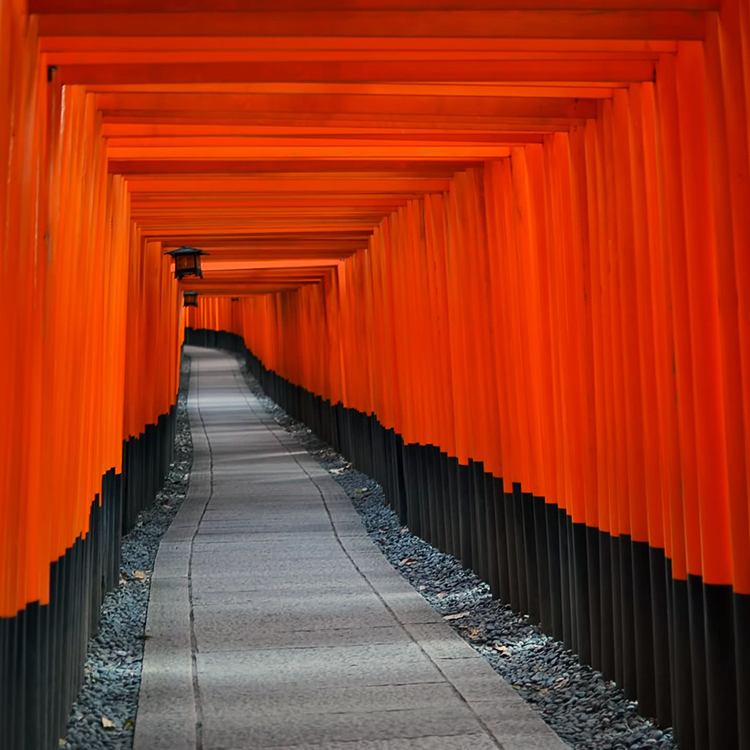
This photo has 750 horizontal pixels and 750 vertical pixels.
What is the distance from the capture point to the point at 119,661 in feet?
23.0

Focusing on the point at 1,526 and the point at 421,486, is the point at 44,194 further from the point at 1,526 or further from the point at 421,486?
the point at 421,486

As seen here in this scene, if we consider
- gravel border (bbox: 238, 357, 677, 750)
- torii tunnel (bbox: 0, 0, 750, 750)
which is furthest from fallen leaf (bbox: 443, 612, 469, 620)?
torii tunnel (bbox: 0, 0, 750, 750)

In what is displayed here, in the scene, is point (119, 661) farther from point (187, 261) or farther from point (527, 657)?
point (187, 261)

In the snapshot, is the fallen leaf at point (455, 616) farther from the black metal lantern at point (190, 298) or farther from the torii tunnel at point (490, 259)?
the black metal lantern at point (190, 298)

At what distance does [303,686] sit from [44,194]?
9.67 ft

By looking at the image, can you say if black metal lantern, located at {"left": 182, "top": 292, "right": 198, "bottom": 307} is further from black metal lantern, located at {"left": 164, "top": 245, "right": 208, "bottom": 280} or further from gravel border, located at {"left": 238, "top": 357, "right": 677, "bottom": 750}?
gravel border, located at {"left": 238, "top": 357, "right": 677, "bottom": 750}

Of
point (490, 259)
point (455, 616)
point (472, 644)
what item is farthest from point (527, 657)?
point (490, 259)

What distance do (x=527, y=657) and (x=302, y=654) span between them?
130 cm

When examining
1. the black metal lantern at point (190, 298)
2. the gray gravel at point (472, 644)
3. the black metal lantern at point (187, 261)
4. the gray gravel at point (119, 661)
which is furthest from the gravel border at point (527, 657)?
the black metal lantern at point (190, 298)

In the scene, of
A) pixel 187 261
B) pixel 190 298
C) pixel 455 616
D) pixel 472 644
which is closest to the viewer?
pixel 472 644

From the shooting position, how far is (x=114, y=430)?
9023mm

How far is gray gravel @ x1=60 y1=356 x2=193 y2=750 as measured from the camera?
5547mm

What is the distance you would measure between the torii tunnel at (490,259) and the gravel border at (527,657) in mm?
142

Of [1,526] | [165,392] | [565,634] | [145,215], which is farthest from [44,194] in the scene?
[165,392]
